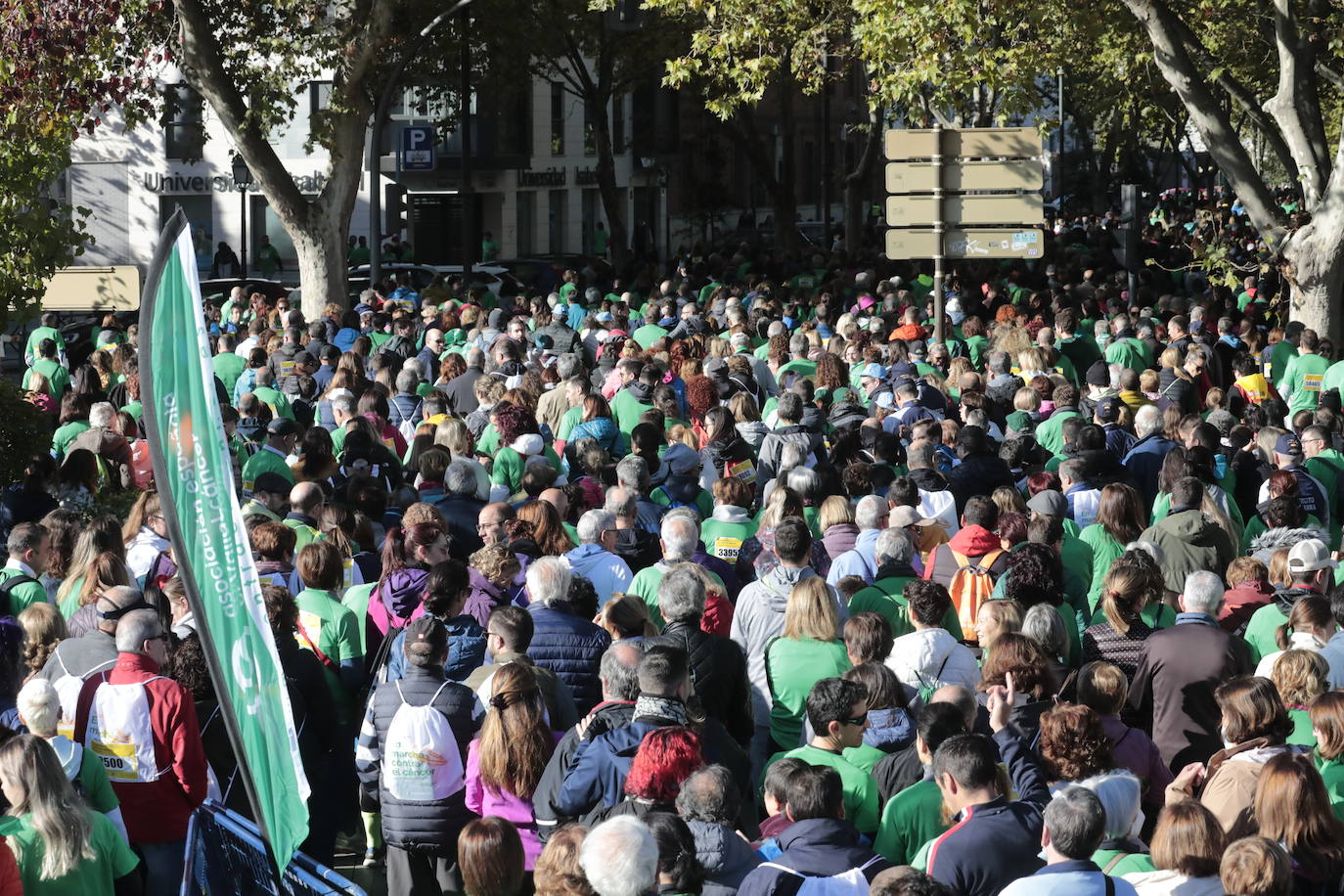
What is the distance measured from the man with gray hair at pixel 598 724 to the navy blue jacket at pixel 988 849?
124 centimetres

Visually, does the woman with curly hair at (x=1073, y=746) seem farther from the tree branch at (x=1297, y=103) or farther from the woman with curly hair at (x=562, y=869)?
the tree branch at (x=1297, y=103)

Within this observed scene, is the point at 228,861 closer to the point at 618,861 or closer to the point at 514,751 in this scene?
the point at 514,751

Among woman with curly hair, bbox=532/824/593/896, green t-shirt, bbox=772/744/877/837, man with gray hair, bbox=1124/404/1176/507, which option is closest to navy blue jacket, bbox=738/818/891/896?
woman with curly hair, bbox=532/824/593/896

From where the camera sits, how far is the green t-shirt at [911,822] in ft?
18.8

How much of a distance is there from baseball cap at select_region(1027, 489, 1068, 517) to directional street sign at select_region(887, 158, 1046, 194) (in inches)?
240

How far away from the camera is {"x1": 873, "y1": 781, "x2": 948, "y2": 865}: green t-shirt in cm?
572

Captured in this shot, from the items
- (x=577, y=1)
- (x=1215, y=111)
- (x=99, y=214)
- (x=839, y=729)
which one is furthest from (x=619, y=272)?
(x=839, y=729)

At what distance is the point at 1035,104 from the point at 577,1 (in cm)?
1381

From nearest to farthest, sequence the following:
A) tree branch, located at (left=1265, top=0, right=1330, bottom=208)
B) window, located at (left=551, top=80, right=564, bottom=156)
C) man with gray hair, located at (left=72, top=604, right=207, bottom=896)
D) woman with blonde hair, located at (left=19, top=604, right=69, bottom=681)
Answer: man with gray hair, located at (left=72, top=604, right=207, bottom=896) < woman with blonde hair, located at (left=19, top=604, right=69, bottom=681) < tree branch, located at (left=1265, top=0, right=1330, bottom=208) < window, located at (left=551, top=80, right=564, bottom=156)

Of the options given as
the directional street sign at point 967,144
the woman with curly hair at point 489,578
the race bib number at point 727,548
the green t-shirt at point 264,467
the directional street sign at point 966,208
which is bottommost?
the race bib number at point 727,548

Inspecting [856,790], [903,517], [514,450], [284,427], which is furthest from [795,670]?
[284,427]

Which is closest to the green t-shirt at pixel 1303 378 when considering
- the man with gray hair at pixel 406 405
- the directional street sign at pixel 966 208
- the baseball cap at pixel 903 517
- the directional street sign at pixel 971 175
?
the directional street sign at pixel 966 208

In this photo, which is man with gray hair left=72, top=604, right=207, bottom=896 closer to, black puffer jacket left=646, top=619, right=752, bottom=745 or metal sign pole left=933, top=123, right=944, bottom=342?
black puffer jacket left=646, top=619, right=752, bottom=745

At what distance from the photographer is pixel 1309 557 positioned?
25.7 ft
